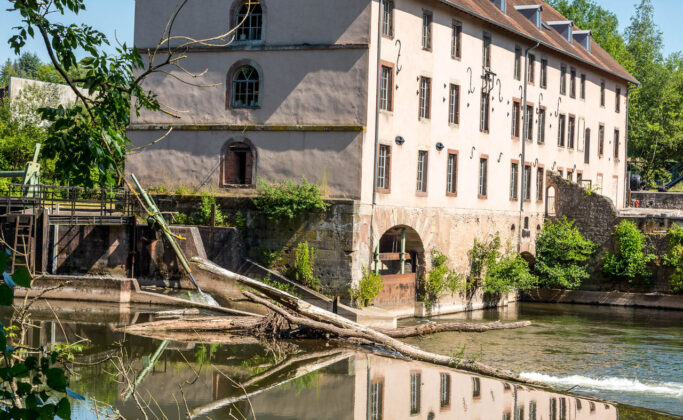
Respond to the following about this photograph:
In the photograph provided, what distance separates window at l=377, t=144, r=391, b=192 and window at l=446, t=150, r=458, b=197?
392 cm

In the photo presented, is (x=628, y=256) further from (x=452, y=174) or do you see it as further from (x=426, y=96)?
(x=426, y=96)

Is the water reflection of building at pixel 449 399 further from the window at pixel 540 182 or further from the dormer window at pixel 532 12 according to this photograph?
the dormer window at pixel 532 12

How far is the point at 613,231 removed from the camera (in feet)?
118

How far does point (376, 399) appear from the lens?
14.9m

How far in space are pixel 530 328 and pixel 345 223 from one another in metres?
6.78

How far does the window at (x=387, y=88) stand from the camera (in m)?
26.0

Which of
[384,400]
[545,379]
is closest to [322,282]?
[545,379]

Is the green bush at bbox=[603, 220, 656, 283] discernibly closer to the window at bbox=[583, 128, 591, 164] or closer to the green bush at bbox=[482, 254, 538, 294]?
the green bush at bbox=[482, 254, 538, 294]

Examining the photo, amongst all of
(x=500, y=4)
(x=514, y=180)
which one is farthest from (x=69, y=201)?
(x=500, y=4)

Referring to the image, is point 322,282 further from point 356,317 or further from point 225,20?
point 225,20

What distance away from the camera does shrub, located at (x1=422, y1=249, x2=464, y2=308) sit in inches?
1117

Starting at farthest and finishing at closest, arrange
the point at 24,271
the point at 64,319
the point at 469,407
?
1. the point at 64,319
2. the point at 469,407
3. the point at 24,271

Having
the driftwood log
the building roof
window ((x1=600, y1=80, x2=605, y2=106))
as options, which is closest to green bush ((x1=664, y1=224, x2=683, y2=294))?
the building roof

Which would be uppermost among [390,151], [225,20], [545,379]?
[225,20]
